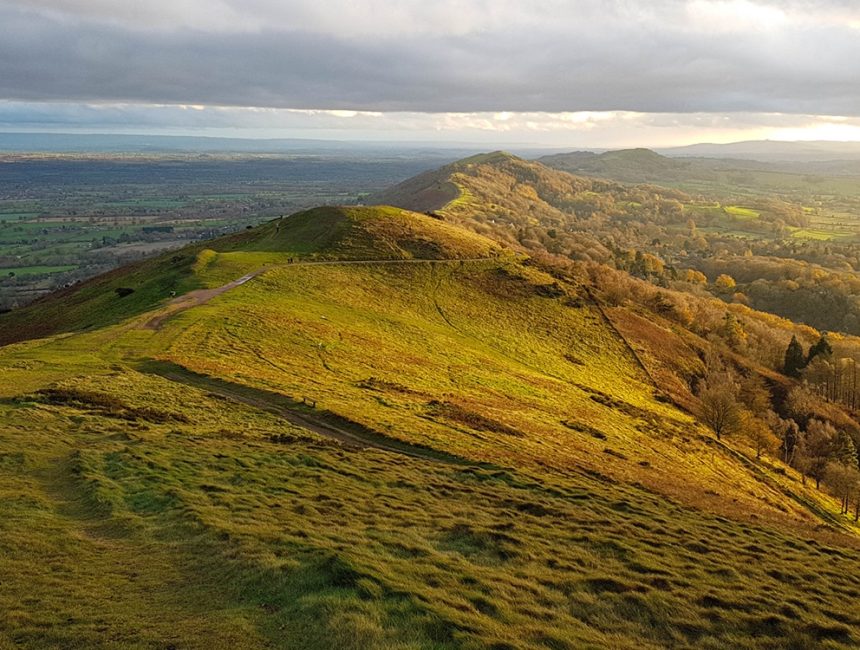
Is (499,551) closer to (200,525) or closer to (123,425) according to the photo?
(200,525)

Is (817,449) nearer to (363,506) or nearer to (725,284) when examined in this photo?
(363,506)

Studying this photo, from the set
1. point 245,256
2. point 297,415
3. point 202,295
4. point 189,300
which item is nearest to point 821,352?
point 297,415

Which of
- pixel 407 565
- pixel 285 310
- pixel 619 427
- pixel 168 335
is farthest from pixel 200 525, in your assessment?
pixel 285 310

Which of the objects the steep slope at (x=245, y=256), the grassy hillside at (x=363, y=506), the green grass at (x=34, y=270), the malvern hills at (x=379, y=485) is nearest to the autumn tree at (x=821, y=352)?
the malvern hills at (x=379, y=485)

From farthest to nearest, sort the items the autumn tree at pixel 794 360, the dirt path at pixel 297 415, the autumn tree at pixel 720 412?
the autumn tree at pixel 794 360 → the autumn tree at pixel 720 412 → the dirt path at pixel 297 415

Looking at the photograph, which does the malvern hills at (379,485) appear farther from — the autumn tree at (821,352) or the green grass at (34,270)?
the green grass at (34,270)
